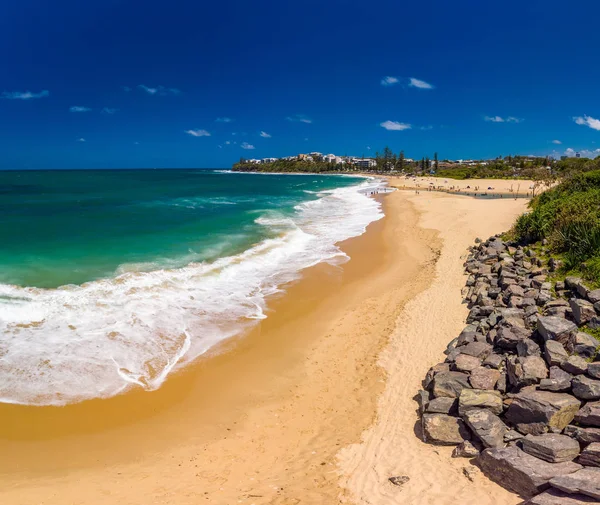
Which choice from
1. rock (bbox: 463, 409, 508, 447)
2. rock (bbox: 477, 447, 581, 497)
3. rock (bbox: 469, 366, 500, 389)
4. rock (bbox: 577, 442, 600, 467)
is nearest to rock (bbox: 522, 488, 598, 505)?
rock (bbox: 477, 447, 581, 497)

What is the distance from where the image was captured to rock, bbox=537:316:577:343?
24.9ft

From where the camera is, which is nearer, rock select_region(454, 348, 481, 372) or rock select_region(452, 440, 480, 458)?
rock select_region(452, 440, 480, 458)

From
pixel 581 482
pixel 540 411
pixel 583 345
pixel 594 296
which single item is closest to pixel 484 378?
pixel 540 411

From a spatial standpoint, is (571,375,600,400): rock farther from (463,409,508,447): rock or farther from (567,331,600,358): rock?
(463,409,508,447): rock

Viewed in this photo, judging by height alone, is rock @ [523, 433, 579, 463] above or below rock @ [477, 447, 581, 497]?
above

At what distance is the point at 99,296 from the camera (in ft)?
45.1

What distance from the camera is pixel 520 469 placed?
5.07m

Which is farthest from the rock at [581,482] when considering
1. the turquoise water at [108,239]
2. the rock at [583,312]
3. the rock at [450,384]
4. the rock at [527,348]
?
the turquoise water at [108,239]

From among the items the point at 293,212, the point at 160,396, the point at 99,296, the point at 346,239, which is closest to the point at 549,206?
the point at 346,239

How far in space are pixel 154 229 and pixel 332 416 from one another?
23.8 m

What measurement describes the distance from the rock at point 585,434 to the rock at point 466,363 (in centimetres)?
225

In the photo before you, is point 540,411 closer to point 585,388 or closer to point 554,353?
point 585,388

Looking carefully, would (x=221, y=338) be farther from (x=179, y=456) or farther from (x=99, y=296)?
(x=99, y=296)

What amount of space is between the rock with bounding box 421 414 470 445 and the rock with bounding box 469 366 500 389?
36.6 inches
